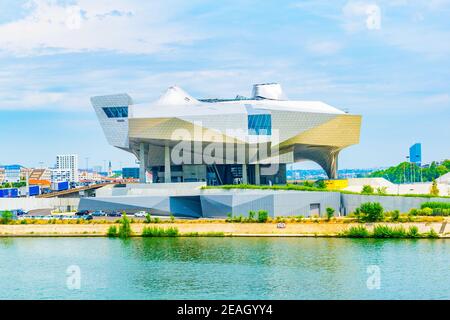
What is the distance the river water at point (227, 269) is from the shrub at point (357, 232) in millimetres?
1082

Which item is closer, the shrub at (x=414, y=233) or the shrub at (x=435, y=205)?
the shrub at (x=414, y=233)

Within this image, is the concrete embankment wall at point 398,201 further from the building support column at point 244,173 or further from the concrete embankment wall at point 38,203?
the concrete embankment wall at point 38,203

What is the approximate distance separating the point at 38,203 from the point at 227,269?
102ft

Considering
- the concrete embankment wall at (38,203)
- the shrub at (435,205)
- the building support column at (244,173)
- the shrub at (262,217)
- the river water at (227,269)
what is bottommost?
the river water at (227,269)

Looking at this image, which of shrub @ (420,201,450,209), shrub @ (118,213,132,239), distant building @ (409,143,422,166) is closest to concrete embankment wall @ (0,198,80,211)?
shrub @ (118,213,132,239)

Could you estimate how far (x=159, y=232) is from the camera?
40438mm

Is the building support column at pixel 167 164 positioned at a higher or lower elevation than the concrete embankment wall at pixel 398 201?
higher

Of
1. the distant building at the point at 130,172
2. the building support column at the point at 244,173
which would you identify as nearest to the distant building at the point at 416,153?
the distant building at the point at 130,172

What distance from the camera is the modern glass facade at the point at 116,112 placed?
5453cm

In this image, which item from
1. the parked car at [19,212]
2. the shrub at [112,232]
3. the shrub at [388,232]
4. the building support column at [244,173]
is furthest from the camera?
the building support column at [244,173]

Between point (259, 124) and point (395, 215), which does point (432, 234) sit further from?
point (259, 124)

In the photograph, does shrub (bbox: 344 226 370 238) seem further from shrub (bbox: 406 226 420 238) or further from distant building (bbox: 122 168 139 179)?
distant building (bbox: 122 168 139 179)

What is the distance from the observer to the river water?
25.2m
